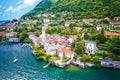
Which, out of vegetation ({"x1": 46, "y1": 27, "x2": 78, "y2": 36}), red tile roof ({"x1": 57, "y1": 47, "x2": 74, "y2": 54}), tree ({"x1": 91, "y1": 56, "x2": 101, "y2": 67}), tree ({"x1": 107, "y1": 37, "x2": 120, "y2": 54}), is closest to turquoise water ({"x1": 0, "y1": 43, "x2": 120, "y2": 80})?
tree ({"x1": 91, "y1": 56, "x2": 101, "y2": 67})

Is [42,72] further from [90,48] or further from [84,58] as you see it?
[90,48]

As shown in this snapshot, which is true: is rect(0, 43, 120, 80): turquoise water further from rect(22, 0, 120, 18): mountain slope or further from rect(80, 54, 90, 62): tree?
rect(22, 0, 120, 18): mountain slope

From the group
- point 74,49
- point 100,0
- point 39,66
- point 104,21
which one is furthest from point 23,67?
point 100,0

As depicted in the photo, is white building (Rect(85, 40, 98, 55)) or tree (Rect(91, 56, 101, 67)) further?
white building (Rect(85, 40, 98, 55))

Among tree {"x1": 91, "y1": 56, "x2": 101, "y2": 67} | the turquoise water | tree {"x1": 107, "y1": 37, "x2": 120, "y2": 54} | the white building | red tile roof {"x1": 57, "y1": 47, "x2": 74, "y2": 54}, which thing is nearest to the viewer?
the turquoise water

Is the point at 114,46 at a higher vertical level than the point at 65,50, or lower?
higher

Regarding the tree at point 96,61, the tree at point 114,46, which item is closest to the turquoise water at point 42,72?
the tree at point 96,61

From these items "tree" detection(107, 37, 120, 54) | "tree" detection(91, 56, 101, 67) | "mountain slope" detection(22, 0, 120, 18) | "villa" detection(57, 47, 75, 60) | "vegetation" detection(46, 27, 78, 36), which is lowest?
"tree" detection(91, 56, 101, 67)

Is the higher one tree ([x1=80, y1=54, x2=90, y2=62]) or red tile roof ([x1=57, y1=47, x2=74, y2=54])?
red tile roof ([x1=57, y1=47, x2=74, y2=54])

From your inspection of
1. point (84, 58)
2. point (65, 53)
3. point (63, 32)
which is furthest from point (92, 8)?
point (84, 58)

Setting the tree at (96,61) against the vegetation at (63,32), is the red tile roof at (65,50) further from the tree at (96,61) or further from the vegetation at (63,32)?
the vegetation at (63,32)

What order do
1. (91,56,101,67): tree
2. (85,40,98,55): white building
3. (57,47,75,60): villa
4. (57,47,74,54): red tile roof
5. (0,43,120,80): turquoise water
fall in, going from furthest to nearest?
(57,47,74,54): red tile roof < (85,40,98,55): white building < (57,47,75,60): villa < (91,56,101,67): tree < (0,43,120,80): turquoise water

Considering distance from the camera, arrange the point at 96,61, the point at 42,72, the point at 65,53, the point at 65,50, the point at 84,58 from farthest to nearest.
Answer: the point at 65,50
the point at 65,53
the point at 84,58
the point at 96,61
the point at 42,72
